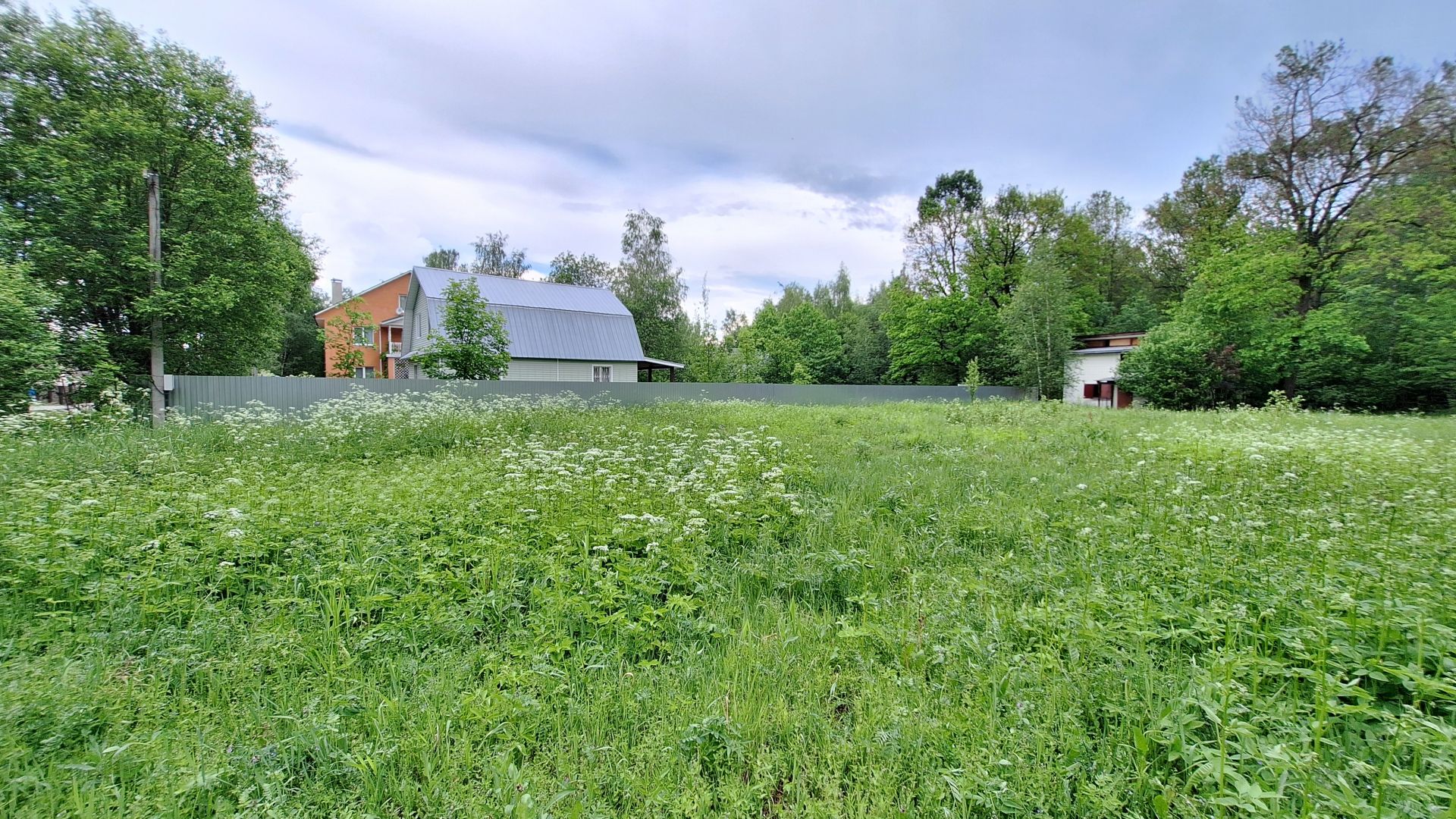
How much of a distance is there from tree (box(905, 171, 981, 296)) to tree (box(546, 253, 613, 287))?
68.1 feet

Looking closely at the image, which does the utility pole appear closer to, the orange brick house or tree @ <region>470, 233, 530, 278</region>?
the orange brick house

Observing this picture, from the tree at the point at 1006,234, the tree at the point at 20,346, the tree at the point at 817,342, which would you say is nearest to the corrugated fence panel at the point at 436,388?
the tree at the point at 20,346

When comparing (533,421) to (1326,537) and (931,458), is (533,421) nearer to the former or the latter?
(931,458)

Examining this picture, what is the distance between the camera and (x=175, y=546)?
10.0 ft

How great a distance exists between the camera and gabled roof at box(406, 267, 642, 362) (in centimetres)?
2121

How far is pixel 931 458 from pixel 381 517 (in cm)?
658

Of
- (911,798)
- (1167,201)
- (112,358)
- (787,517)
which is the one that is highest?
(1167,201)

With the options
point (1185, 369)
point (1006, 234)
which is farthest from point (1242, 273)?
point (1006, 234)

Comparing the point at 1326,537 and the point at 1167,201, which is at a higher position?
the point at 1167,201

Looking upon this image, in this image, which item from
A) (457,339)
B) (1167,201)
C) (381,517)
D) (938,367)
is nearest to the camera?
(381,517)

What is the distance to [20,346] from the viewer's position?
25.5 ft

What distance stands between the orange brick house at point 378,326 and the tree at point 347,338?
11 centimetres

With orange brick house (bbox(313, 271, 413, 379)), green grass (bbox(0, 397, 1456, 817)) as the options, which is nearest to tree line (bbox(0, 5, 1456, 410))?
orange brick house (bbox(313, 271, 413, 379))

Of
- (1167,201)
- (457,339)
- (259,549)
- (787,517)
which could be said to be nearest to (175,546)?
(259,549)
